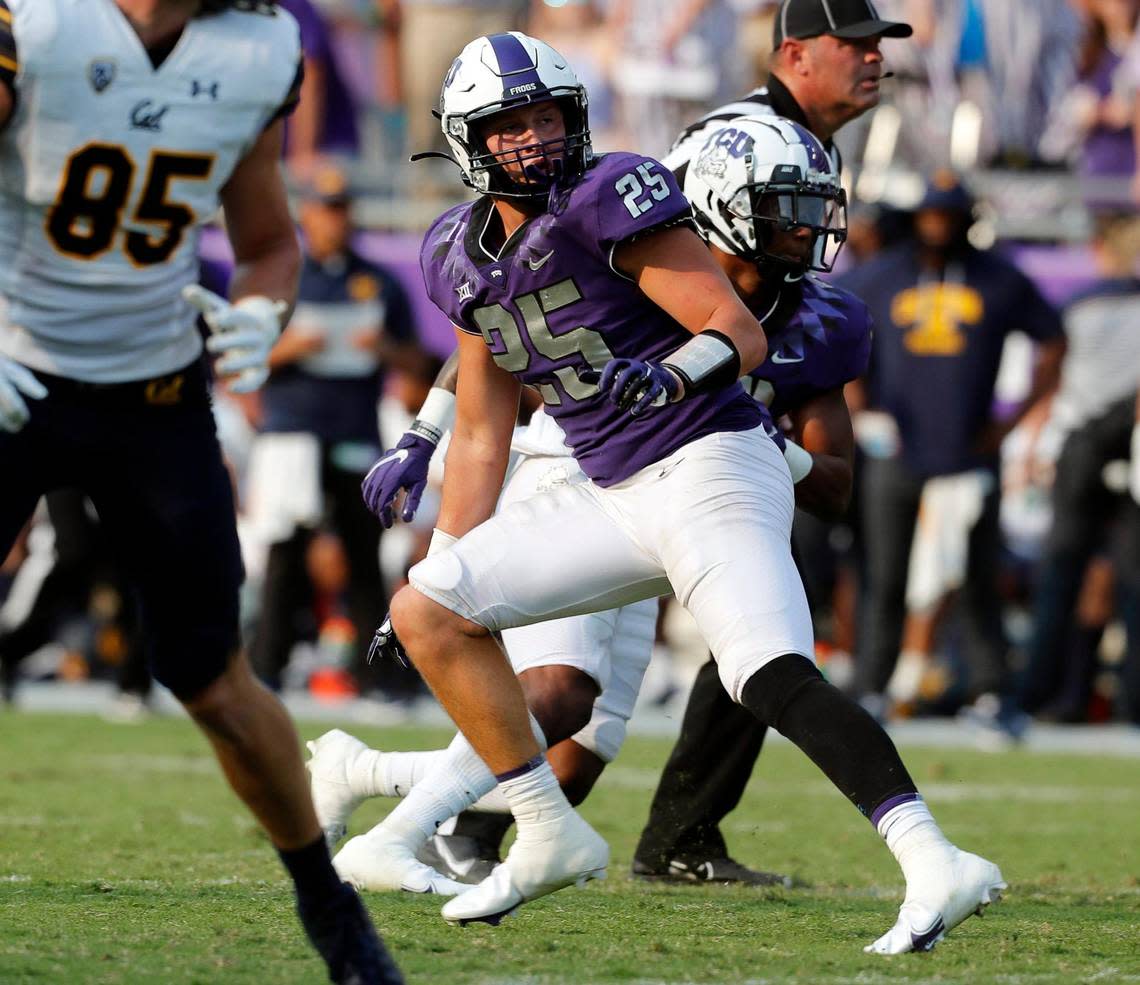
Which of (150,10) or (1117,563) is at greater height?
(150,10)

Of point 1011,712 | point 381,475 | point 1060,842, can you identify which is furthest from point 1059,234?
point 381,475

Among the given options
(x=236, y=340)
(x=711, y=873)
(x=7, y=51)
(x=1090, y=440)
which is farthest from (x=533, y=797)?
(x=1090, y=440)

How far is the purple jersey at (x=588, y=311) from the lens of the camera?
402cm

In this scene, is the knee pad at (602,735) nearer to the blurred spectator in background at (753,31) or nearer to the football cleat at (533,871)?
the football cleat at (533,871)

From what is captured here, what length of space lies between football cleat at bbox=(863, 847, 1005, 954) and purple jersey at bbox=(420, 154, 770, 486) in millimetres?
951

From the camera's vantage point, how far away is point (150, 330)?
3.71m

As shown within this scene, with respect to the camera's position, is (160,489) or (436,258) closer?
(160,489)

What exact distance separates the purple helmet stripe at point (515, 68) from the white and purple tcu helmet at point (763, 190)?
0.69m

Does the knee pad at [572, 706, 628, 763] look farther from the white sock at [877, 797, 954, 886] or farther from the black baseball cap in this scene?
the black baseball cap

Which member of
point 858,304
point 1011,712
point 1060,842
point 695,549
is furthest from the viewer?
point 1011,712

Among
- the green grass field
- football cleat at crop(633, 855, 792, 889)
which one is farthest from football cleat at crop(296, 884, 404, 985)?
football cleat at crop(633, 855, 792, 889)

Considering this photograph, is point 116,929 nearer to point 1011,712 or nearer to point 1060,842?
point 1060,842

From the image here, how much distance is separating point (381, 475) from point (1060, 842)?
8.11 feet

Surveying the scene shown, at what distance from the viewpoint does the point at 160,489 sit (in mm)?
3539
